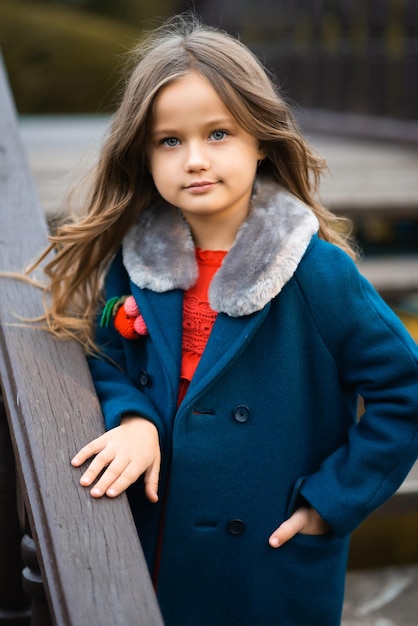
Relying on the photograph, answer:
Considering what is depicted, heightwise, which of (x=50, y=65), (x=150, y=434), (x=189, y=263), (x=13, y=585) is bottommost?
(x=50, y=65)

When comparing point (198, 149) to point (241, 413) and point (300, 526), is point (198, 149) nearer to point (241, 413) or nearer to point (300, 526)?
point (241, 413)

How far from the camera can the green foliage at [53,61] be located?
9391 mm

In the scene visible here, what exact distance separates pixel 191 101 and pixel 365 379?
0.63 m

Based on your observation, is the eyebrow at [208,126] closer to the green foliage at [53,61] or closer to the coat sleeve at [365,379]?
the coat sleeve at [365,379]

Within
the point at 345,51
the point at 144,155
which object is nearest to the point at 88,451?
the point at 144,155

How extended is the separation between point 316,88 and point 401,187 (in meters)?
2.70

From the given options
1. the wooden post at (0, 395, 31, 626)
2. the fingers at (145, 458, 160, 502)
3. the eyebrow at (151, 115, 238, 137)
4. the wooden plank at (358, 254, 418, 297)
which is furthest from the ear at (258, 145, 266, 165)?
the wooden plank at (358, 254, 418, 297)

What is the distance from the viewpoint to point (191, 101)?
Answer: 165 cm

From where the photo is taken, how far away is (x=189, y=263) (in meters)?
1.78

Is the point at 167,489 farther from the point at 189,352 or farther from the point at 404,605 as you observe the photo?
the point at 404,605

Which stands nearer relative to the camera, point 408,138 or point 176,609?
point 176,609

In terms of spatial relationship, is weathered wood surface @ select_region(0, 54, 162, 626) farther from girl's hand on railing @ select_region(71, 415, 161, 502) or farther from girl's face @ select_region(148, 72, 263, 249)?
girl's face @ select_region(148, 72, 263, 249)

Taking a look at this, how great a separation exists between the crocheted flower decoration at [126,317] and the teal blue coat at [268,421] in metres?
0.04

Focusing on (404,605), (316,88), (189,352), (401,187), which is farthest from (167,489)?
(316,88)
